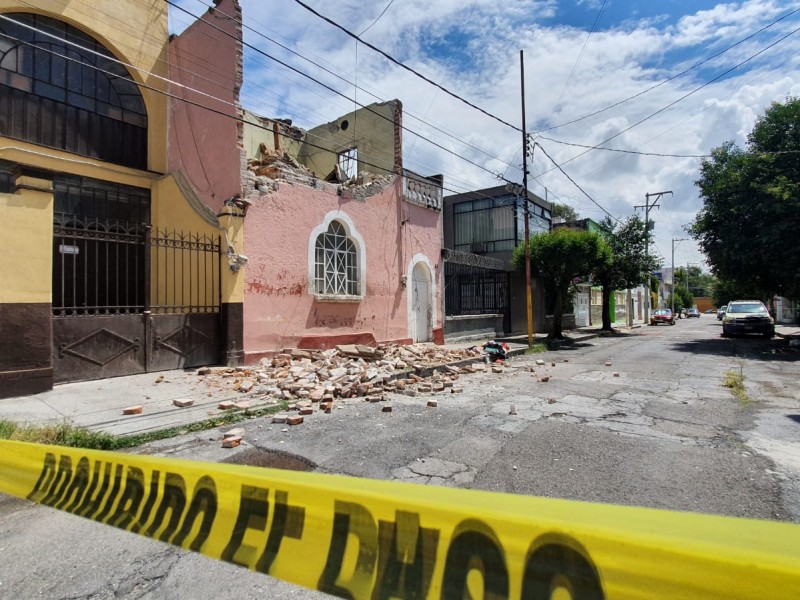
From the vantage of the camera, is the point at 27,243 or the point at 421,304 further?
the point at 421,304

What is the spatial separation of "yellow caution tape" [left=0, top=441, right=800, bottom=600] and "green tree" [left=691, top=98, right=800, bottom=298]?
55.0 feet

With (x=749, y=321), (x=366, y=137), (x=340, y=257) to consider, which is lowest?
(x=749, y=321)

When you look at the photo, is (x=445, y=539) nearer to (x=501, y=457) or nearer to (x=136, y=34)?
(x=501, y=457)

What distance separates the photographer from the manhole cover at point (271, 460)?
3988mm

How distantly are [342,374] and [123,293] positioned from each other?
19.8 feet

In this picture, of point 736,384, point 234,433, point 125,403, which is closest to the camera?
point 234,433

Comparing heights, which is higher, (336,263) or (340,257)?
(340,257)

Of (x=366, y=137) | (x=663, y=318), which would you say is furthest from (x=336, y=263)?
(x=663, y=318)

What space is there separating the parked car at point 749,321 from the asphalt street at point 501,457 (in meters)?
13.4

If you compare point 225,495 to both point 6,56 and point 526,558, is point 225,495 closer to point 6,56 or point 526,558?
point 526,558

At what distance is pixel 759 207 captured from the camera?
45.8ft

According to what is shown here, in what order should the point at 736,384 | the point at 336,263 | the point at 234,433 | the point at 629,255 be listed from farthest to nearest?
the point at 629,255 → the point at 336,263 → the point at 736,384 → the point at 234,433

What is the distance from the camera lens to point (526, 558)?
3.27ft

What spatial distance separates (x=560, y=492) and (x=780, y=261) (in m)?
15.7
